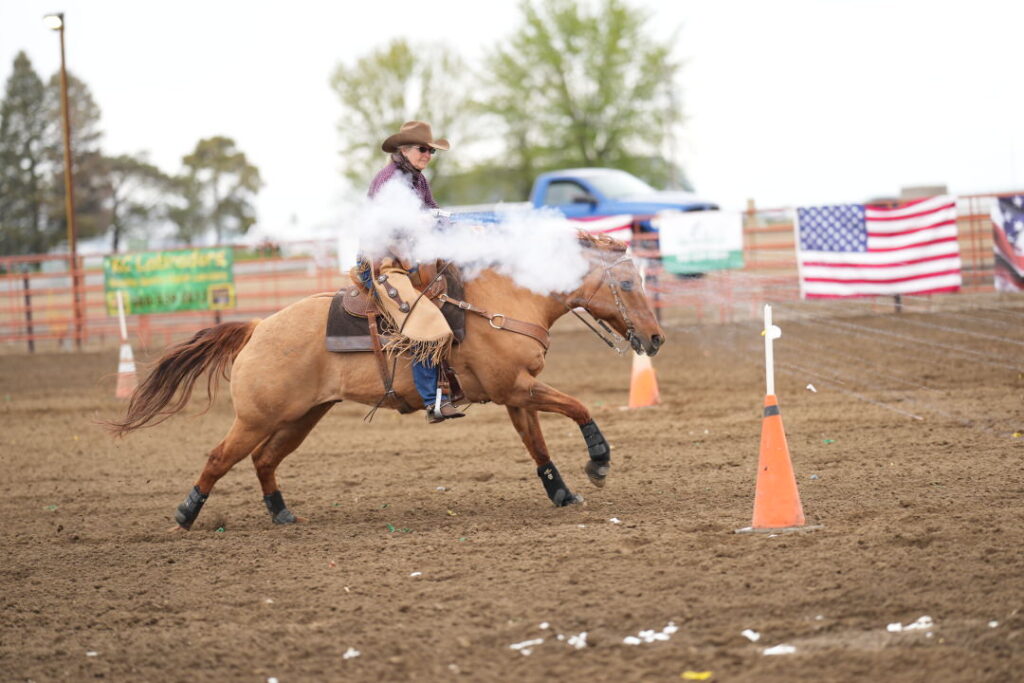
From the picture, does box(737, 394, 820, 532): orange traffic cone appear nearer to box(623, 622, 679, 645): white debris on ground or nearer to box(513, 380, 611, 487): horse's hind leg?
box(513, 380, 611, 487): horse's hind leg

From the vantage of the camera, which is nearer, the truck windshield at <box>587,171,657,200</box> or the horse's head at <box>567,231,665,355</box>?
the horse's head at <box>567,231,665,355</box>

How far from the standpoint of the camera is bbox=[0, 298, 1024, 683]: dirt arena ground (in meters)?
3.86

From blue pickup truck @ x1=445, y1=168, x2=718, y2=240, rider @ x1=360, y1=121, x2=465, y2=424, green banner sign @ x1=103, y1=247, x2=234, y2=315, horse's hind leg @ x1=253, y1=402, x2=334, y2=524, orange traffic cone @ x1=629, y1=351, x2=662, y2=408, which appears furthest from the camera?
green banner sign @ x1=103, y1=247, x2=234, y2=315

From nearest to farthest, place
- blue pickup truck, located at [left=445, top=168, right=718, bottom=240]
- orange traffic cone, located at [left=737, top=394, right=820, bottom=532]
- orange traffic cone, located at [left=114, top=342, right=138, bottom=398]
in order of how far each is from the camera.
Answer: orange traffic cone, located at [left=737, top=394, right=820, bottom=532]
orange traffic cone, located at [left=114, top=342, right=138, bottom=398]
blue pickup truck, located at [left=445, top=168, right=718, bottom=240]

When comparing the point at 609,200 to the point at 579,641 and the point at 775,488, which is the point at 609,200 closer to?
the point at 775,488

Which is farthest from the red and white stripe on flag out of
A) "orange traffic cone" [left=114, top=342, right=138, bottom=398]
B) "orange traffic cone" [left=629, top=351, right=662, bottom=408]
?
"orange traffic cone" [left=114, top=342, right=138, bottom=398]

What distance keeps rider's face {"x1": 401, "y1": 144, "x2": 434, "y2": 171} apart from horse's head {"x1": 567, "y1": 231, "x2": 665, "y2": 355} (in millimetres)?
1133

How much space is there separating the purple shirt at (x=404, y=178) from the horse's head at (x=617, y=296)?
104cm

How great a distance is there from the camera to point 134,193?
4303cm

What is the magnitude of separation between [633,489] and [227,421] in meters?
6.54

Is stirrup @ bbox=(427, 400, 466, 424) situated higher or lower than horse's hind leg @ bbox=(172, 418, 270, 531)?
higher

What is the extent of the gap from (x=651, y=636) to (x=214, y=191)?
41229mm

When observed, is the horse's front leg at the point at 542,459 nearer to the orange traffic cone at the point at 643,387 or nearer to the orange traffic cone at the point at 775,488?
the orange traffic cone at the point at 775,488

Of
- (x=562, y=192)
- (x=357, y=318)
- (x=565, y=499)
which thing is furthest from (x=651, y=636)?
(x=562, y=192)
